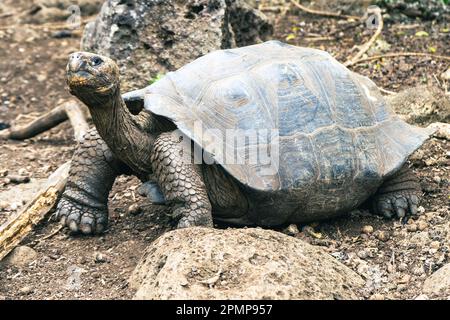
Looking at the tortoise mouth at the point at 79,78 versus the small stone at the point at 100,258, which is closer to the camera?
the tortoise mouth at the point at 79,78

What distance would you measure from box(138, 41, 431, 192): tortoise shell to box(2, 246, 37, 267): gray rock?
4.10ft

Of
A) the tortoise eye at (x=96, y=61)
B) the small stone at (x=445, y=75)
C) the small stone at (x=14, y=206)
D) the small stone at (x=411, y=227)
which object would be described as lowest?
the small stone at (x=14, y=206)

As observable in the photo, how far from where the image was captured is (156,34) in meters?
6.50

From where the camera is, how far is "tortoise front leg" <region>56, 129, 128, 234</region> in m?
4.88

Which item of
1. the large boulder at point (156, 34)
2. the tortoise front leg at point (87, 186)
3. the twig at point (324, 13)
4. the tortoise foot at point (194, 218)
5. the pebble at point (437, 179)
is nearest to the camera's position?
the tortoise foot at point (194, 218)

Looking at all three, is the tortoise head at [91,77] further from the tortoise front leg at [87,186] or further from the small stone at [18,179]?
the small stone at [18,179]

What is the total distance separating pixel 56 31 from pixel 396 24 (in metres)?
4.57

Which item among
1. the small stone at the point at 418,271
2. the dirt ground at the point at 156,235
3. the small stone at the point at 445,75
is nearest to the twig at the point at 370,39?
the dirt ground at the point at 156,235

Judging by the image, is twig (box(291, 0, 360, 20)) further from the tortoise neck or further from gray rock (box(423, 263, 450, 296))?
gray rock (box(423, 263, 450, 296))

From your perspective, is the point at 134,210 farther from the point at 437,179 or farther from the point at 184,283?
the point at 437,179

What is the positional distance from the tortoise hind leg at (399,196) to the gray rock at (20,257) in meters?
2.38

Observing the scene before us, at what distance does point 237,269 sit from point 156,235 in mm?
1401

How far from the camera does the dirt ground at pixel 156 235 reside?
4.22 metres

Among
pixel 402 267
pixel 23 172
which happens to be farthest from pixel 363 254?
pixel 23 172
